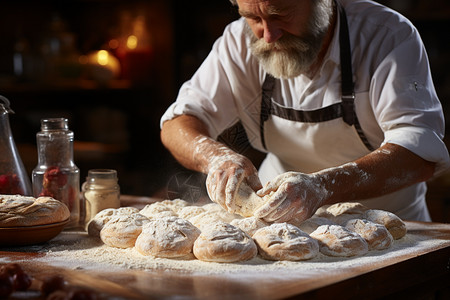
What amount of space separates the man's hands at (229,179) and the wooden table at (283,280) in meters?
0.39

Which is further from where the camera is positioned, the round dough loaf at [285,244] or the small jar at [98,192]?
the small jar at [98,192]

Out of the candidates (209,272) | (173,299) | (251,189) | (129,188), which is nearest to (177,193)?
(251,189)

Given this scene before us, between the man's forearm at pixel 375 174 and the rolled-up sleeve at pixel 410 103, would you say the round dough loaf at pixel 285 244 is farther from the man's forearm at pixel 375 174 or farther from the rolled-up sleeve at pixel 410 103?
the rolled-up sleeve at pixel 410 103

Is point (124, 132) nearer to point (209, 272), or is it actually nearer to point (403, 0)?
point (403, 0)

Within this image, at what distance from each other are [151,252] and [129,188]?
3.13 m

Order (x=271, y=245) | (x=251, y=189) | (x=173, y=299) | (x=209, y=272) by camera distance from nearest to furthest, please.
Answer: (x=173, y=299) < (x=209, y=272) < (x=271, y=245) < (x=251, y=189)

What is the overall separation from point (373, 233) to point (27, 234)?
978 millimetres

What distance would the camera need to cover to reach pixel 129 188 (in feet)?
15.9

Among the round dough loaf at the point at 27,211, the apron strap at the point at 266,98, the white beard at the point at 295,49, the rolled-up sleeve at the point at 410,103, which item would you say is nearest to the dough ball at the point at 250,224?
the round dough loaf at the point at 27,211

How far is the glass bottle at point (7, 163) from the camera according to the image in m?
2.14

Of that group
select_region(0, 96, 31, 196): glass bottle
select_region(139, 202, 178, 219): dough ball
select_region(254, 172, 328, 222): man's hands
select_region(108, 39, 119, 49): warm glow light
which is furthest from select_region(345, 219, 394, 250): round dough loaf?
select_region(108, 39, 119, 49): warm glow light

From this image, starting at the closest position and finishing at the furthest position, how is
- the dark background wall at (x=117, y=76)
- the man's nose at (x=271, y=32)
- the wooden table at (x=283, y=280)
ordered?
1. the wooden table at (x=283, y=280)
2. the man's nose at (x=271, y=32)
3. the dark background wall at (x=117, y=76)

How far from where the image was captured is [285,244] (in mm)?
1708

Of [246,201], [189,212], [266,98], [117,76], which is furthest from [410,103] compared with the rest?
[117,76]
